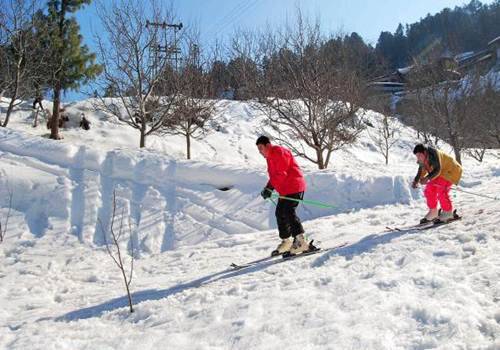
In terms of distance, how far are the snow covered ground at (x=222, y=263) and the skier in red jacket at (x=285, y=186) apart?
574 millimetres

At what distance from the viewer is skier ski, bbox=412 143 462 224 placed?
21.0 feet

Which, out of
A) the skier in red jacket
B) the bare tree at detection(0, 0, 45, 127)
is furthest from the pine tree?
the skier in red jacket

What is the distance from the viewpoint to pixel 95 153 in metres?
10.6

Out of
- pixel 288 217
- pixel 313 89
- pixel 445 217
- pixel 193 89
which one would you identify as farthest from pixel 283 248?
pixel 193 89

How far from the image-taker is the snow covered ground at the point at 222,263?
11.1ft

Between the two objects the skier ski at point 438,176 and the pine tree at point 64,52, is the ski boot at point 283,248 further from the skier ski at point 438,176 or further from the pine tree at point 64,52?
the pine tree at point 64,52

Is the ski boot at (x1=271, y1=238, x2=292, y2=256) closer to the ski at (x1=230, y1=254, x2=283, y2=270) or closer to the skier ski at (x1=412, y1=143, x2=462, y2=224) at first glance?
the ski at (x1=230, y1=254, x2=283, y2=270)

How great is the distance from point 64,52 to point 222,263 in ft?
52.7

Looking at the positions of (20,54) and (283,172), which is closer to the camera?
(283,172)

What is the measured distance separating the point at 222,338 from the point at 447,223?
A: 14.2 feet

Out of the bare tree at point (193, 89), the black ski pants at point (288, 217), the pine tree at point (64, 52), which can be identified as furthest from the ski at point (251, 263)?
the pine tree at point (64, 52)

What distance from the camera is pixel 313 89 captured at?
13109 millimetres

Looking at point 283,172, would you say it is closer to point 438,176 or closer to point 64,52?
point 438,176

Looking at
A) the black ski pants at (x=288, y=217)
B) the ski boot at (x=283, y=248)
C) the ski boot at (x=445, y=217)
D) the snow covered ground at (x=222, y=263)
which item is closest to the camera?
the snow covered ground at (x=222, y=263)
